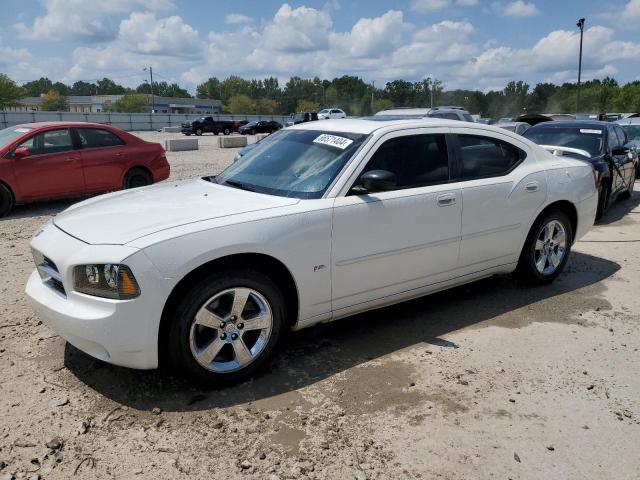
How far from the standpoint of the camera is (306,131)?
4500 mm

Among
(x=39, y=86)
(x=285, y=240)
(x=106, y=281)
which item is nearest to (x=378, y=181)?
(x=285, y=240)

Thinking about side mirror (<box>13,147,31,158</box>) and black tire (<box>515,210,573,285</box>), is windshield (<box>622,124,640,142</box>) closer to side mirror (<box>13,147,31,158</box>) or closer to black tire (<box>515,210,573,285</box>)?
black tire (<box>515,210,573,285</box>)

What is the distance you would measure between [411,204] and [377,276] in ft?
1.96

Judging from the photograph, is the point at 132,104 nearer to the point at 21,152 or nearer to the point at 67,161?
the point at 67,161

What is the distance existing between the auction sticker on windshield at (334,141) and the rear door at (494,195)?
104 centimetres

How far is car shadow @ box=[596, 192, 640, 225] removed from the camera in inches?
348

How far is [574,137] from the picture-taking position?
29.3ft

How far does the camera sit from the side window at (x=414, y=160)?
13.4ft

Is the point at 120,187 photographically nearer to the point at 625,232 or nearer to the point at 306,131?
the point at 306,131

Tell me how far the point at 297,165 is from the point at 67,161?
678 cm

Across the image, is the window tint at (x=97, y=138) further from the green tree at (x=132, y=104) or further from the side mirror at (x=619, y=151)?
the green tree at (x=132, y=104)

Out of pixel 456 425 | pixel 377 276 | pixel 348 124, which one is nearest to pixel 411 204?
pixel 377 276

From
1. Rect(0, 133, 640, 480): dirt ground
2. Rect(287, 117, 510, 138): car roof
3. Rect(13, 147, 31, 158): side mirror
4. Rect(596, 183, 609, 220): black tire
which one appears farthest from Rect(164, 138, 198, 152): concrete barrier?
Rect(287, 117, 510, 138): car roof

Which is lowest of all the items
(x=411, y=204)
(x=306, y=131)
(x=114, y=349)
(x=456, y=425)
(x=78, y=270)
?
(x=456, y=425)
